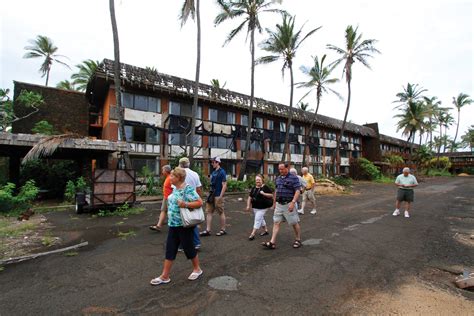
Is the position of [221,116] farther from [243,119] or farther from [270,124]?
[270,124]

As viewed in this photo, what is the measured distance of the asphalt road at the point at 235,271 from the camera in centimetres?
286

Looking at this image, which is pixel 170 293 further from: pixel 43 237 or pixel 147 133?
pixel 147 133

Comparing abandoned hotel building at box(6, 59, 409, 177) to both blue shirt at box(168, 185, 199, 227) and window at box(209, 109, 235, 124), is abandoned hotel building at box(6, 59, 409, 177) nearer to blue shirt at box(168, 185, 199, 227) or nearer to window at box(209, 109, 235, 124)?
window at box(209, 109, 235, 124)

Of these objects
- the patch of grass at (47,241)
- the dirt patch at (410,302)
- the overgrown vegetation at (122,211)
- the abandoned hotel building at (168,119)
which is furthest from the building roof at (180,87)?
the dirt patch at (410,302)

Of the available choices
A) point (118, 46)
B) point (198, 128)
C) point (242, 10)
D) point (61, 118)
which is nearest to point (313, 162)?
point (198, 128)

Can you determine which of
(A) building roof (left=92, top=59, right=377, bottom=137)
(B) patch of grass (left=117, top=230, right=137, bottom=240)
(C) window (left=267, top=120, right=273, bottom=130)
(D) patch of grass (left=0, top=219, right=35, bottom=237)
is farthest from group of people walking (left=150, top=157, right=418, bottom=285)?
(C) window (left=267, top=120, right=273, bottom=130)

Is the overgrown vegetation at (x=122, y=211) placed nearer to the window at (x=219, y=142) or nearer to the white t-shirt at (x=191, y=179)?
the white t-shirt at (x=191, y=179)

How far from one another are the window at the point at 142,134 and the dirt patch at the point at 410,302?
48.3 feet

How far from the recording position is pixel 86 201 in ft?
28.4

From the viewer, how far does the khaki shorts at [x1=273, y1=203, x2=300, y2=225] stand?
15.8ft

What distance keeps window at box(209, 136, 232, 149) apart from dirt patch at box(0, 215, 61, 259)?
1200 centimetres

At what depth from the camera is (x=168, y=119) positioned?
16.2 metres

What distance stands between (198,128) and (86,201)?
9.87 metres

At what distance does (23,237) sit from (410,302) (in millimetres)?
7628
